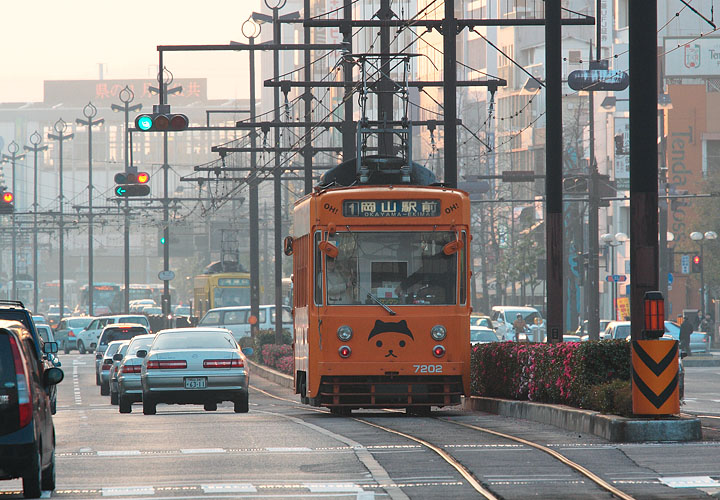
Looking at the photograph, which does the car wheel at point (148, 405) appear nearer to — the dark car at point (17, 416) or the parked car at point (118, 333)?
→ the dark car at point (17, 416)

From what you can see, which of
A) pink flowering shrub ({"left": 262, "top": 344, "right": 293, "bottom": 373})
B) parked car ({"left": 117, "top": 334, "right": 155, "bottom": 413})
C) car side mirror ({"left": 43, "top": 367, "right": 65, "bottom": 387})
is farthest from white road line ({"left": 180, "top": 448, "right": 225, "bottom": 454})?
pink flowering shrub ({"left": 262, "top": 344, "right": 293, "bottom": 373})

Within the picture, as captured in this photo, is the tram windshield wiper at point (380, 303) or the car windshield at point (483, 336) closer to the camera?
the tram windshield wiper at point (380, 303)

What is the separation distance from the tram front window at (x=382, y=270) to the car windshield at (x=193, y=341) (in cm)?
481

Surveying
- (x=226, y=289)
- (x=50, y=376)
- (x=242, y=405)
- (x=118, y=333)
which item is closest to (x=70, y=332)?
(x=226, y=289)

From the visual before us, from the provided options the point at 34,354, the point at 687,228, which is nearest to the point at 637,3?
the point at 34,354

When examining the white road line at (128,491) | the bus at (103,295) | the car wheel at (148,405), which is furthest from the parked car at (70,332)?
the white road line at (128,491)

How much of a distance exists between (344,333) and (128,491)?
948 cm

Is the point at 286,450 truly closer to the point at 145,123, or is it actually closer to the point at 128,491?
the point at 128,491

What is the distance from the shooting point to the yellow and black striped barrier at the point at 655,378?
16656 mm

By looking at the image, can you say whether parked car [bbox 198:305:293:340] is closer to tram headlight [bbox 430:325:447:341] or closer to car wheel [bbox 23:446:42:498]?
tram headlight [bbox 430:325:447:341]

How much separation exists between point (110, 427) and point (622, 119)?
6910 centimetres

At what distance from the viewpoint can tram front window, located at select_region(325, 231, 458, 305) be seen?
2200cm

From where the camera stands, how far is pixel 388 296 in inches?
867

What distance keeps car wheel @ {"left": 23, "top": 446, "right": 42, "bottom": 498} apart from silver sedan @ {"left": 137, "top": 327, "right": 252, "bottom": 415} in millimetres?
13397
